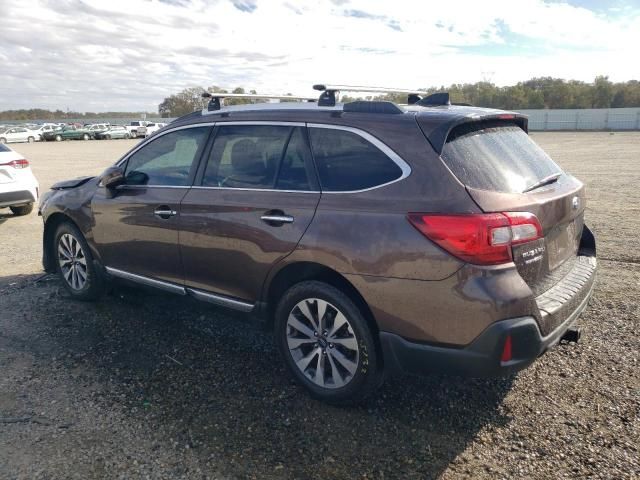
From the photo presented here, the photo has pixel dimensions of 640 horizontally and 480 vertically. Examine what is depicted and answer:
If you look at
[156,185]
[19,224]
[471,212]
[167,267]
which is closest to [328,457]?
[471,212]

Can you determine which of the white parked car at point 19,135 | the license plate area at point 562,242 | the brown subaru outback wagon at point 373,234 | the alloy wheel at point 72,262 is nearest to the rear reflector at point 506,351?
the brown subaru outback wagon at point 373,234

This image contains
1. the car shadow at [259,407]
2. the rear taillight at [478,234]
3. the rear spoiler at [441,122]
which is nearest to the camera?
the rear taillight at [478,234]

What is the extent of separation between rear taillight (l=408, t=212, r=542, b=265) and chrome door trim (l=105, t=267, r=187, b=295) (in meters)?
2.20

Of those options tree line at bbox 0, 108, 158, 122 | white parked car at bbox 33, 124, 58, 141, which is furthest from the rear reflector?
tree line at bbox 0, 108, 158, 122

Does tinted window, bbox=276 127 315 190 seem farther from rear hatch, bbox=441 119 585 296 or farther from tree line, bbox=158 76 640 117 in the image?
tree line, bbox=158 76 640 117

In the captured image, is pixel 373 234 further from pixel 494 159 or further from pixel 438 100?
pixel 438 100

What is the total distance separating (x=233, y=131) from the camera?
3822 millimetres

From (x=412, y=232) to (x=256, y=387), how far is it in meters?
1.57

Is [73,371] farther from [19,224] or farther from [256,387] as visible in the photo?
[19,224]

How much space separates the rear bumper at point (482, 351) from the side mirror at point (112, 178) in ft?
9.08

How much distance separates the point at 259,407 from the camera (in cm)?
326

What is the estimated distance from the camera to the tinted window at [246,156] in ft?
11.6

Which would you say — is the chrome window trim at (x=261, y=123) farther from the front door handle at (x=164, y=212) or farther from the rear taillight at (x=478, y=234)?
the rear taillight at (x=478, y=234)

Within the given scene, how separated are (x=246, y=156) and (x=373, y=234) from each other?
1288 millimetres
